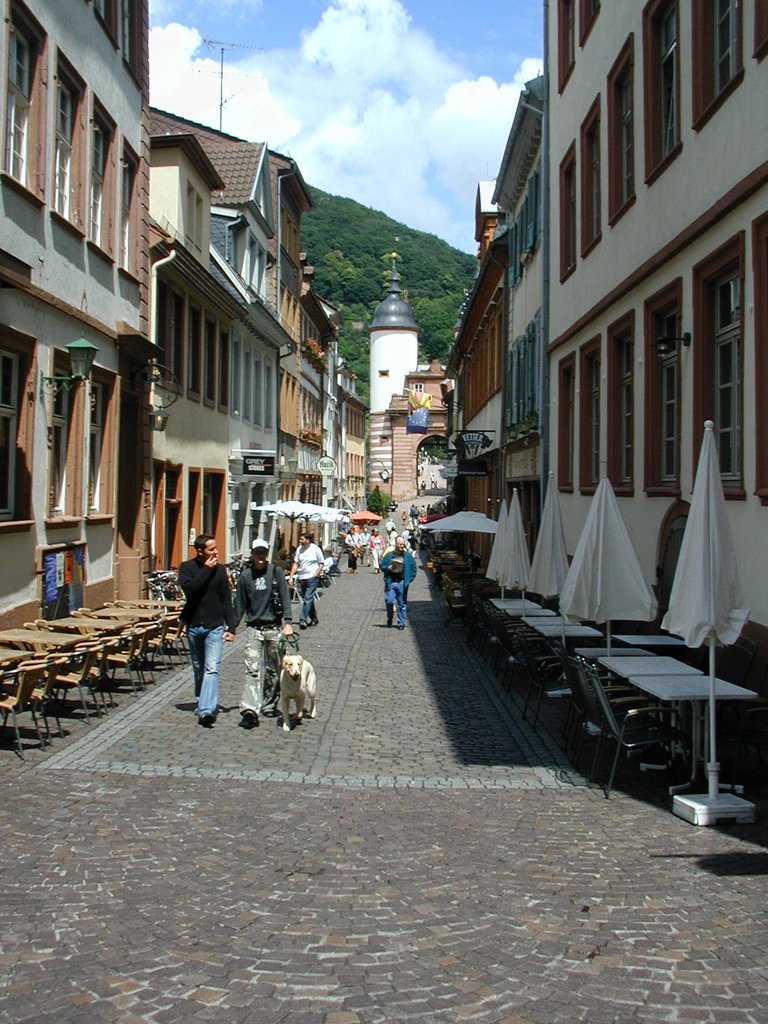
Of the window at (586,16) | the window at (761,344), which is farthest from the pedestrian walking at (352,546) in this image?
the window at (761,344)

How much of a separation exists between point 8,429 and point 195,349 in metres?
12.7

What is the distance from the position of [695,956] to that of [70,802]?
4.28 meters

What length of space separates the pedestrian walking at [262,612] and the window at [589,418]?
788cm

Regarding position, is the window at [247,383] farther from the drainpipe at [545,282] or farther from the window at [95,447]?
the window at [95,447]

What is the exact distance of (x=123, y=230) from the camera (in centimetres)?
1772

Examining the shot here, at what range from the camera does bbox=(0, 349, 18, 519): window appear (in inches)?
490

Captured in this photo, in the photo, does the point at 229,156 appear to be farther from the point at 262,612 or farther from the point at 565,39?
the point at 262,612

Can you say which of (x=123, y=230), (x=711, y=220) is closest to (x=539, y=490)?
(x=123, y=230)

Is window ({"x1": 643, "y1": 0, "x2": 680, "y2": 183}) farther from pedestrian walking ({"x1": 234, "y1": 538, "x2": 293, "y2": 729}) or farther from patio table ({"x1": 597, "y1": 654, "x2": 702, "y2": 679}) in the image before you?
pedestrian walking ({"x1": 234, "y1": 538, "x2": 293, "y2": 729})

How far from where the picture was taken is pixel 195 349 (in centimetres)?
2500

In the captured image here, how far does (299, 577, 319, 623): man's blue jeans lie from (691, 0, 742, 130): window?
1191cm

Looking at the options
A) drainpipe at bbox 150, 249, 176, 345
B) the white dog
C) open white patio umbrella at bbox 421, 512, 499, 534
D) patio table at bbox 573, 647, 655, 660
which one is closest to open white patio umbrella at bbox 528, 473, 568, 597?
patio table at bbox 573, 647, 655, 660

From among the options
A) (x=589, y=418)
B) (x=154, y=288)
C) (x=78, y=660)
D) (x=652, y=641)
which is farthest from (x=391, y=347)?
(x=78, y=660)

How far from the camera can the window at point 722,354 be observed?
10.7 metres
